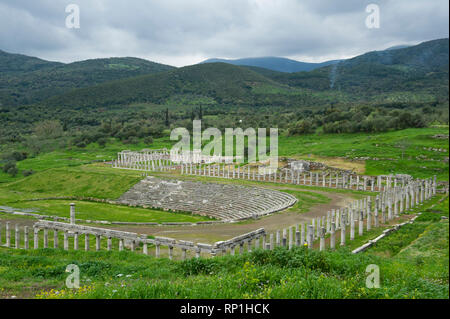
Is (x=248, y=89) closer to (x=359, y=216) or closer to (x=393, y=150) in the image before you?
(x=393, y=150)

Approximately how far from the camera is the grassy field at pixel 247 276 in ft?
27.1

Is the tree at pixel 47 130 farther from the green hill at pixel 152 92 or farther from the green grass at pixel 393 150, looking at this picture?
the green hill at pixel 152 92

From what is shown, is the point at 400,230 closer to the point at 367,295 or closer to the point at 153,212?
the point at 367,295

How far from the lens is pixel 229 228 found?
99.3ft

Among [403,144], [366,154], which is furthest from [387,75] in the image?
[366,154]

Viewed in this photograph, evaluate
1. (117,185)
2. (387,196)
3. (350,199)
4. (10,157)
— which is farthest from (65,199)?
(387,196)

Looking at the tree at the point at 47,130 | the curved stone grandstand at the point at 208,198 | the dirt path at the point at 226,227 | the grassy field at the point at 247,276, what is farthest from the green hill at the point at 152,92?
the grassy field at the point at 247,276

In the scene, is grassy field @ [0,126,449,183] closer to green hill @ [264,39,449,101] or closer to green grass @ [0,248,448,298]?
green grass @ [0,248,448,298]

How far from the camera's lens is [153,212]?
4191 cm

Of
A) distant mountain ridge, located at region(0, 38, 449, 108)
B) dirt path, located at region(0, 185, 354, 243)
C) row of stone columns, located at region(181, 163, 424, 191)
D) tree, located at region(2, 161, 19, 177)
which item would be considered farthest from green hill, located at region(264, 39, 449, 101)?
tree, located at region(2, 161, 19, 177)

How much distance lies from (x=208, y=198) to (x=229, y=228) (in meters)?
13.8

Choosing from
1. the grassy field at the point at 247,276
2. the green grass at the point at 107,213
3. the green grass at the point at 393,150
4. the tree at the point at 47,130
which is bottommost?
the green grass at the point at 107,213

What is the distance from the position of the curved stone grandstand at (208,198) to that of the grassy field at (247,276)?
1842 cm
